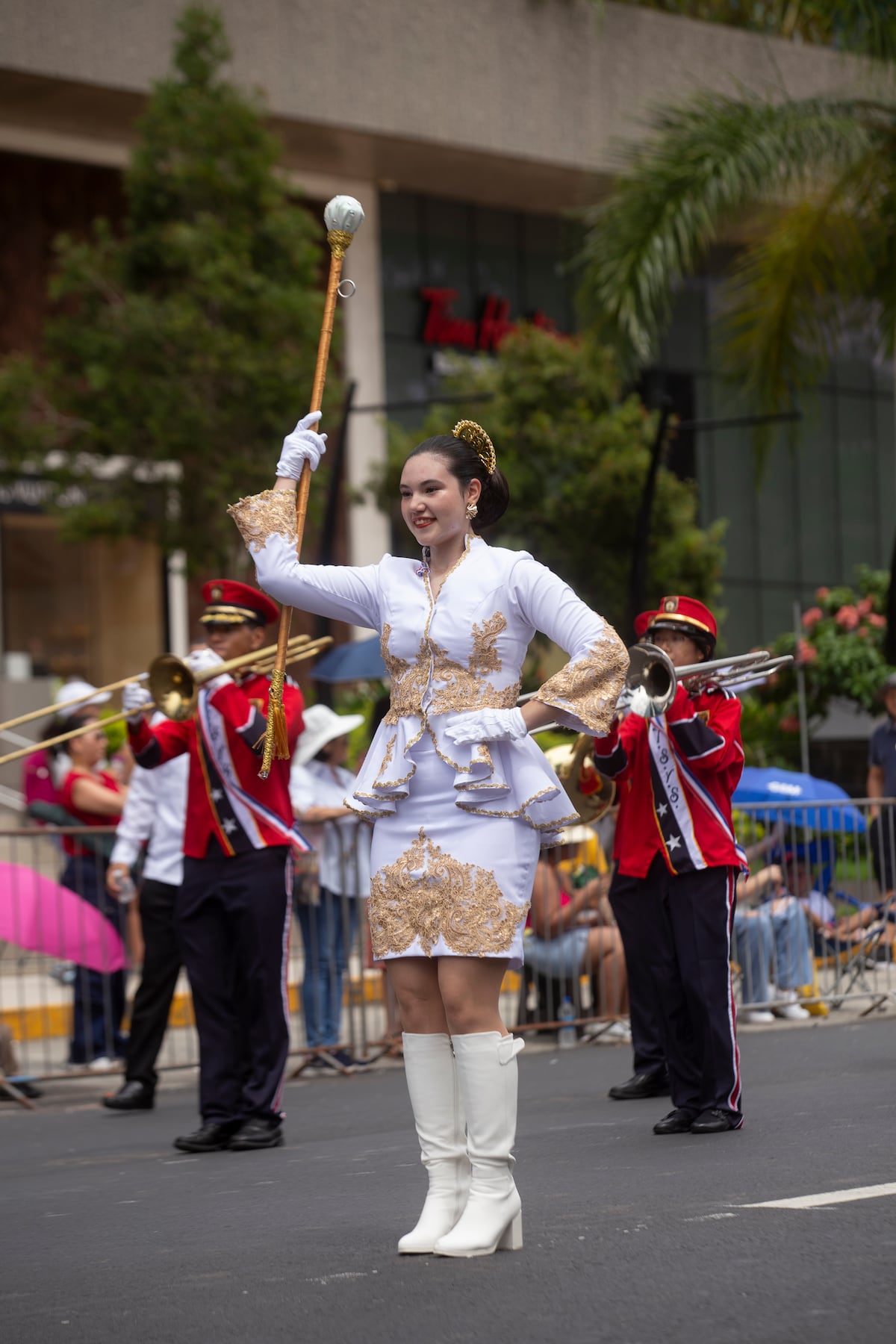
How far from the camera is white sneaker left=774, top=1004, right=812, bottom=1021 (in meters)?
11.1

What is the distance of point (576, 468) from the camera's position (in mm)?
23797

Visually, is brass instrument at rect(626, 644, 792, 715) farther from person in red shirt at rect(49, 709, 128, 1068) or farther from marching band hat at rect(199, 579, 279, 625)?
person in red shirt at rect(49, 709, 128, 1068)

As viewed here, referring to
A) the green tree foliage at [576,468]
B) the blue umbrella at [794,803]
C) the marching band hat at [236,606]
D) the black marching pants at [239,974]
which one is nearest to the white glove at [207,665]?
the marching band hat at [236,606]

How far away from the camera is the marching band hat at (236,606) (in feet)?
24.7

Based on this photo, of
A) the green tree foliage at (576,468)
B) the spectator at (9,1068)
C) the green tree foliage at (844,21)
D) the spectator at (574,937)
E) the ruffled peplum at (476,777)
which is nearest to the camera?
the ruffled peplum at (476,777)

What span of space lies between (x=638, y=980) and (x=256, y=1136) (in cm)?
203

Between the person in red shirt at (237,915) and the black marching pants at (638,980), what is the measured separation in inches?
61.1

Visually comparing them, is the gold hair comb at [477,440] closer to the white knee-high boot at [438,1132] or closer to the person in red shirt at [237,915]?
the white knee-high boot at [438,1132]

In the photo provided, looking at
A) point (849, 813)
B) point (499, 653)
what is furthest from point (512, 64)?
point (499, 653)

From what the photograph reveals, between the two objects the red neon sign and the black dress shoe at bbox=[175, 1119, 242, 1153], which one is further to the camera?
the red neon sign

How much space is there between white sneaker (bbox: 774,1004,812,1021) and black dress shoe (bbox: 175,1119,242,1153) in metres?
4.73

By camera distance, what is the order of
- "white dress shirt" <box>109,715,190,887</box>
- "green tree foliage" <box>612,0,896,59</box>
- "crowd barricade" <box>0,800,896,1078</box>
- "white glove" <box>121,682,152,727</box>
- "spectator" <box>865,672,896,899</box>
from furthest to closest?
"green tree foliage" <box>612,0,896,59</box> < "spectator" <box>865,672,896,899</box> < "crowd barricade" <box>0,800,896,1078</box> < "white dress shirt" <box>109,715,190,887</box> < "white glove" <box>121,682,152,727</box>

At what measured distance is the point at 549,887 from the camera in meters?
10.8

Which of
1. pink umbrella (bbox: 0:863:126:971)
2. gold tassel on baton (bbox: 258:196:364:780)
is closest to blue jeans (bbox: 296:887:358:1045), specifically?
pink umbrella (bbox: 0:863:126:971)
